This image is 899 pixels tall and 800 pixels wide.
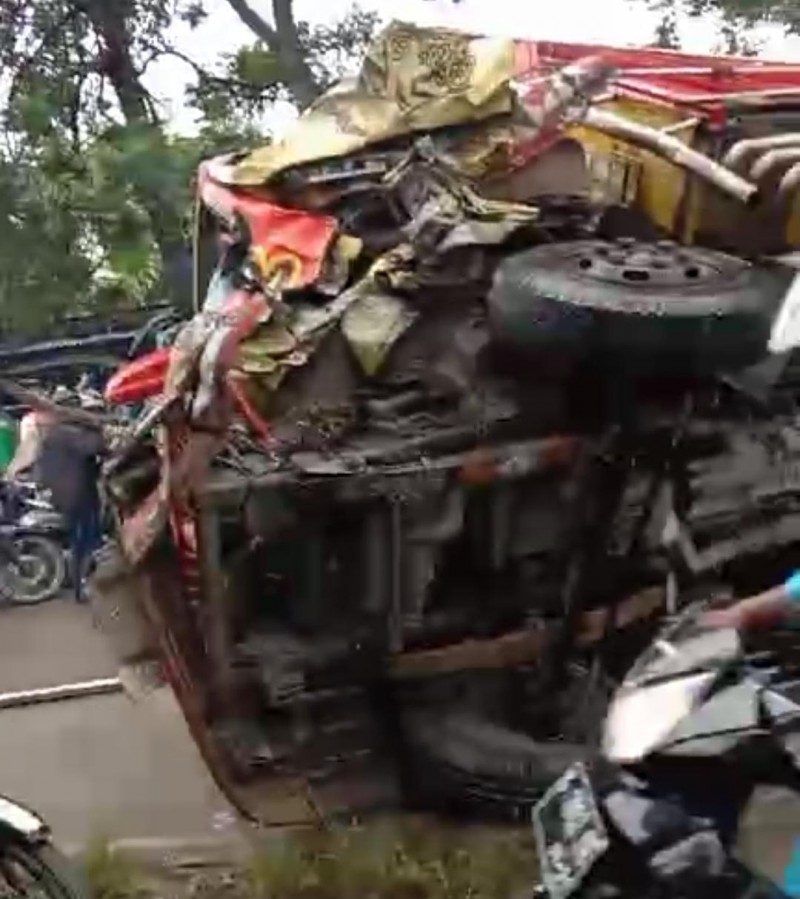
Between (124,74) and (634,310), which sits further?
(124,74)

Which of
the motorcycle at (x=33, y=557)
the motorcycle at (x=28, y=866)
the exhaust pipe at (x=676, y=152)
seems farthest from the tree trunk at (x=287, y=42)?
the motorcycle at (x=28, y=866)

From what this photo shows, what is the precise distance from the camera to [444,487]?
520 centimetres

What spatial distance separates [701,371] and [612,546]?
23.8 inches

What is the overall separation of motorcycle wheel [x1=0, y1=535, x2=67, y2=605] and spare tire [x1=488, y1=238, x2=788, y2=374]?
220 inches

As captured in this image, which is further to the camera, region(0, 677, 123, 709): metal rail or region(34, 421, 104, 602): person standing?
region(34, 421, 104, 602): person standing

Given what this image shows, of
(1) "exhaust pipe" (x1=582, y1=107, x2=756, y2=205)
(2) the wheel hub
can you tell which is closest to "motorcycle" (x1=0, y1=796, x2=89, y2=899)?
(2) the wheel hub

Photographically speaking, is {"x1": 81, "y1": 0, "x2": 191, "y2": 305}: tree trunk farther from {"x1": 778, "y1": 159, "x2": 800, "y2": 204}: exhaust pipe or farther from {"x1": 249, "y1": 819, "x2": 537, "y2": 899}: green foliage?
{"x1": 249, "y1": 819, "x2": 537, "y2": 899}: green foliage

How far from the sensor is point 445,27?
6551mm

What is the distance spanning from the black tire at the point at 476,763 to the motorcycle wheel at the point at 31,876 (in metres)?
1.52

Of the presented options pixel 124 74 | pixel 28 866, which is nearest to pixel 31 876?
pixel 28 866

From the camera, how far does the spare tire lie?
5008 mm

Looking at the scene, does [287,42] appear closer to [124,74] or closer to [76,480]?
[124,74]

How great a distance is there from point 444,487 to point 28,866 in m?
1.64

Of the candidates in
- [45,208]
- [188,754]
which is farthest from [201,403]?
[45,208]
